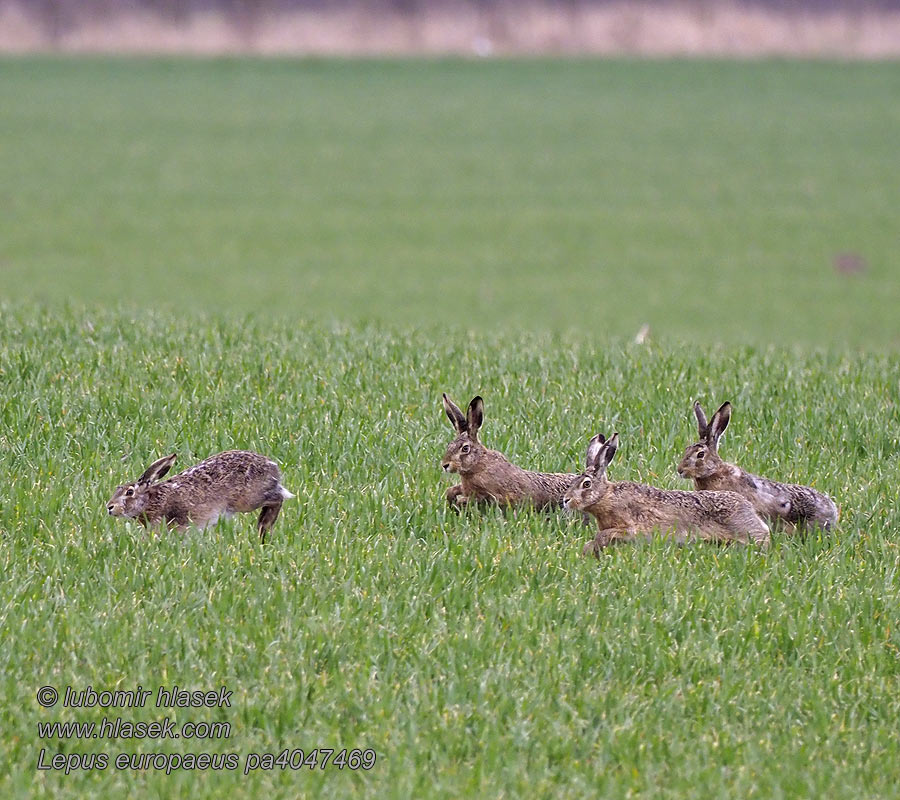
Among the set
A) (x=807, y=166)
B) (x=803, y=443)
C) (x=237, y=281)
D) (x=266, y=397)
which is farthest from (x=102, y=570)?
(x=807, y=166)

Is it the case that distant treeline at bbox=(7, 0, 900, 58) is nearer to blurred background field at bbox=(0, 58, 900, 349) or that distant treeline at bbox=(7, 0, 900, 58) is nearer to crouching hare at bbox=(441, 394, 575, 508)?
blurred background field at bbox=(0, 58, 900, 349)

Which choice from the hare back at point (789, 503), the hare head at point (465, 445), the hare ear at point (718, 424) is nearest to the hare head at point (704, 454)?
the hare ear at point (718, 424)

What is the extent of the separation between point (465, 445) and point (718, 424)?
1.38 meters

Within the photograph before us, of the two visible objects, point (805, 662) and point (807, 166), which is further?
point (807, 166)

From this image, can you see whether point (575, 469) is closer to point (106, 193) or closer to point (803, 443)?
point (803, 443)

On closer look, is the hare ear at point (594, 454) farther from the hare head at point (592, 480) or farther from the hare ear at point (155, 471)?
the hare ear at point (155, 471)

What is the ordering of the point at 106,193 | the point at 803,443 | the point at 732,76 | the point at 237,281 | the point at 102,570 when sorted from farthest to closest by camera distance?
1. the point at 732,76
2. the point at 106,193
3. the point at 237,281
4. the point at 803,443
5. the point at 102,570

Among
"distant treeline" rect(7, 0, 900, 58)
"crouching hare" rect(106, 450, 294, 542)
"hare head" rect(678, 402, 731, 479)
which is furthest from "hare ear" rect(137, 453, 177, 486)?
"distant treeline" rect(7, 0, 900, 58)

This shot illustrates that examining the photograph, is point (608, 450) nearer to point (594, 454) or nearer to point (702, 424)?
point (594, 454)

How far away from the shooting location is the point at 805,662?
5258 millimetres

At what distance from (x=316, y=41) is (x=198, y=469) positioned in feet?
155

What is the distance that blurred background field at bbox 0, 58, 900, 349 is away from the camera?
2641 centimetres

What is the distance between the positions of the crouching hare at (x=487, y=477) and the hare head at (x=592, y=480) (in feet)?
1.39

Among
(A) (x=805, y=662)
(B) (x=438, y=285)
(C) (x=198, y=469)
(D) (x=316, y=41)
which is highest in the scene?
(D) (x=316, y=41)
